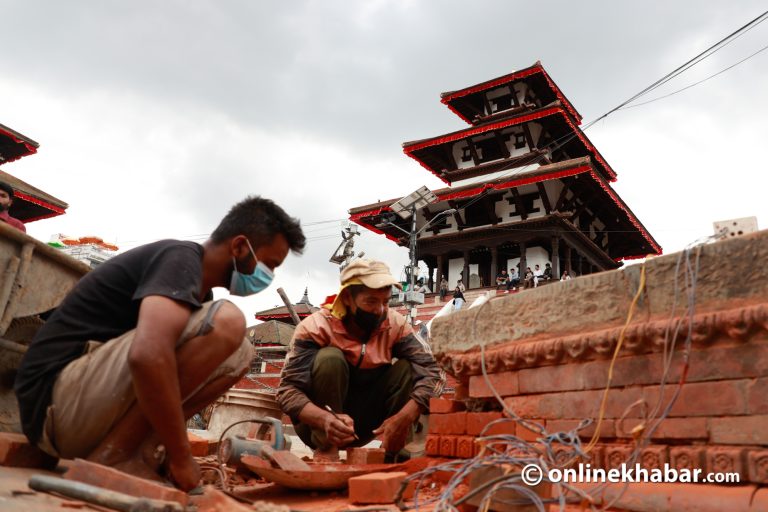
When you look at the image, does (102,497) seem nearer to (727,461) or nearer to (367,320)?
(727,461)

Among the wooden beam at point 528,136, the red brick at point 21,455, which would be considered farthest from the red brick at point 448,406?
the wooden beam at point 528,136

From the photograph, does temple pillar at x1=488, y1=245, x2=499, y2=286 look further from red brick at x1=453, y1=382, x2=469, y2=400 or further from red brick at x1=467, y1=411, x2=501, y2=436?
red brick at x1=467, y1=411, x2=501, y2=436

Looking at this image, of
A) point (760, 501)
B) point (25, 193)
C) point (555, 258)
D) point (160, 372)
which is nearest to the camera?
point (760, 501)

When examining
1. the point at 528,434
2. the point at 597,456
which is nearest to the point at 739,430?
the point at 597,456

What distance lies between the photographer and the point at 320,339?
3.28 m

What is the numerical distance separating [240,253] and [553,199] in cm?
1672

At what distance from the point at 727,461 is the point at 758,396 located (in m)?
0.21

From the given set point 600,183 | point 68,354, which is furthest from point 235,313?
point 600,183

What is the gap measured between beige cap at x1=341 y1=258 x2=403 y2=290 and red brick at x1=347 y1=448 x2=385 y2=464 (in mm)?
871

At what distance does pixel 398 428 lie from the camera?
3000 mm

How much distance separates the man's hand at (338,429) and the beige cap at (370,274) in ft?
2.40

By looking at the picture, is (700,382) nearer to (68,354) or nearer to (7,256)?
(68,354)

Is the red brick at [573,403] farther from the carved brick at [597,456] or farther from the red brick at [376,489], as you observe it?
the red brick at [376,489]

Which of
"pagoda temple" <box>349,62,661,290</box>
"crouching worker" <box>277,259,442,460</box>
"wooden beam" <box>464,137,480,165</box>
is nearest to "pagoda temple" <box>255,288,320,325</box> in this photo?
"pagoda temple" <box>349,62,661,290</box>
